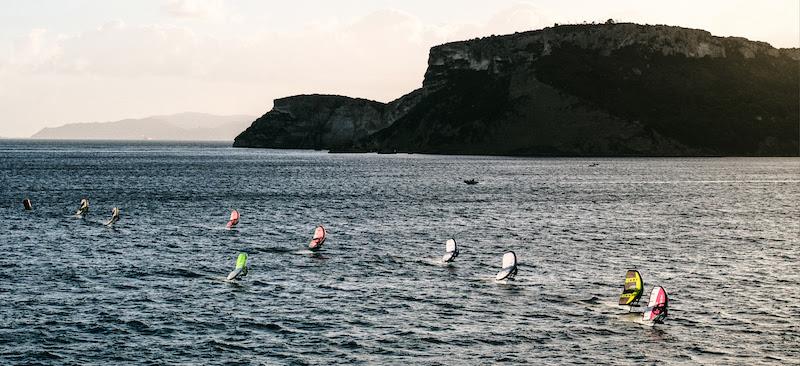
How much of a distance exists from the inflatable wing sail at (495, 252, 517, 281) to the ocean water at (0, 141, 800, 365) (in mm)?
943

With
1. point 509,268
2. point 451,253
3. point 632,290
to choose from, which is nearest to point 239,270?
point 451,253

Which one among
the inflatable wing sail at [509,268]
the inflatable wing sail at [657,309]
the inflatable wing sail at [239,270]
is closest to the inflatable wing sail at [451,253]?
the inflatable wing sail at [509,268]

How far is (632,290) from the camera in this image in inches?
2044

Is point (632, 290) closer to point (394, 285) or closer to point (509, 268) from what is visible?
point (509, 268)

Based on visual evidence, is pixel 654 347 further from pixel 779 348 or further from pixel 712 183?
pixel 712 183

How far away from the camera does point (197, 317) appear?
49.7m

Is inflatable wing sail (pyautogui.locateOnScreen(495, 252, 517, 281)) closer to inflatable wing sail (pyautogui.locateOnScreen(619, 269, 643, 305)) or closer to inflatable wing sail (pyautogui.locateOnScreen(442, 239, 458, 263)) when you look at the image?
inflatable wing sail (pyautogui.locateOnScreen(442, 239, 458, 263))

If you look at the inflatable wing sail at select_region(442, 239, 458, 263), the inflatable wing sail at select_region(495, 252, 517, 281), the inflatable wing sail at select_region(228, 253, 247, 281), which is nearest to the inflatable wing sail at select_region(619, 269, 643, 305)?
the inflatable wing sail at select_region(495, 252, 517, 281)

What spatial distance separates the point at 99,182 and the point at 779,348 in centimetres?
15590

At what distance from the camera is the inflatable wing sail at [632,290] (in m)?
51.6

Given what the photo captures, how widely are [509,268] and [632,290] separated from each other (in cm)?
1037

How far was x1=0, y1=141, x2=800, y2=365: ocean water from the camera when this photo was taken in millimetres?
43469

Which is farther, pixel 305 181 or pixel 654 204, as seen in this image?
pixel 305 181

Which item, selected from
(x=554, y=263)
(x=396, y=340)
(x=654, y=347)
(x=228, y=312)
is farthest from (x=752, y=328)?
(x=228, y=312)
